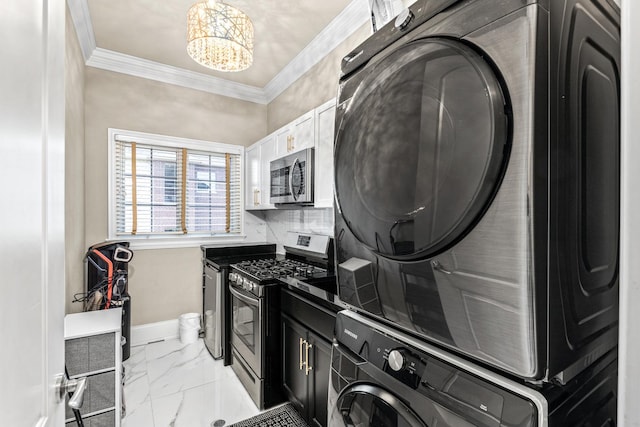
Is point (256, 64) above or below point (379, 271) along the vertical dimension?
above

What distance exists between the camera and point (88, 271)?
9.23ft

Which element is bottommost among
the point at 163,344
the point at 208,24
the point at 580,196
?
the point at 163,344

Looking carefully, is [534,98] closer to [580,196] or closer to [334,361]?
[580,196]

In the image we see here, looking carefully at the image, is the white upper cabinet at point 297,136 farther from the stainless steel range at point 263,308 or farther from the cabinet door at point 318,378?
the cabinet door at point 318,378

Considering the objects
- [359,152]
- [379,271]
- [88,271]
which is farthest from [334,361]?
[88,271]

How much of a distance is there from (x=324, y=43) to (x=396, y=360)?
106 inches

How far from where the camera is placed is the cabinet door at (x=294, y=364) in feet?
6.16

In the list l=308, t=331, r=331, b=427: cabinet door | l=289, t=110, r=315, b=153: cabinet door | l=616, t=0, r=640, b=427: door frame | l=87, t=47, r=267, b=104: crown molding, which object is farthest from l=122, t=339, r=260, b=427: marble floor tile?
l=87, t=47, r=267, b=104: crown molding

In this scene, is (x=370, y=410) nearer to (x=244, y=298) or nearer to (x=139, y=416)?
(x=244, y=298)

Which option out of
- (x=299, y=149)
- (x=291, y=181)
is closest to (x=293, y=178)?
(x=291, y=181)

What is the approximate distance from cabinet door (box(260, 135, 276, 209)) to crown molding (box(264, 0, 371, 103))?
0.78 metres

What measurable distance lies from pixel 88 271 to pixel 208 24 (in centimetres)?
239

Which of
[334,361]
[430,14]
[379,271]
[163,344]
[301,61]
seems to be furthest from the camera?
[163,344]

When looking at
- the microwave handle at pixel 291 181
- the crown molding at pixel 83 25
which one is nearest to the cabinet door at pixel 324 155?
the microwave handle at pixel 291 181
